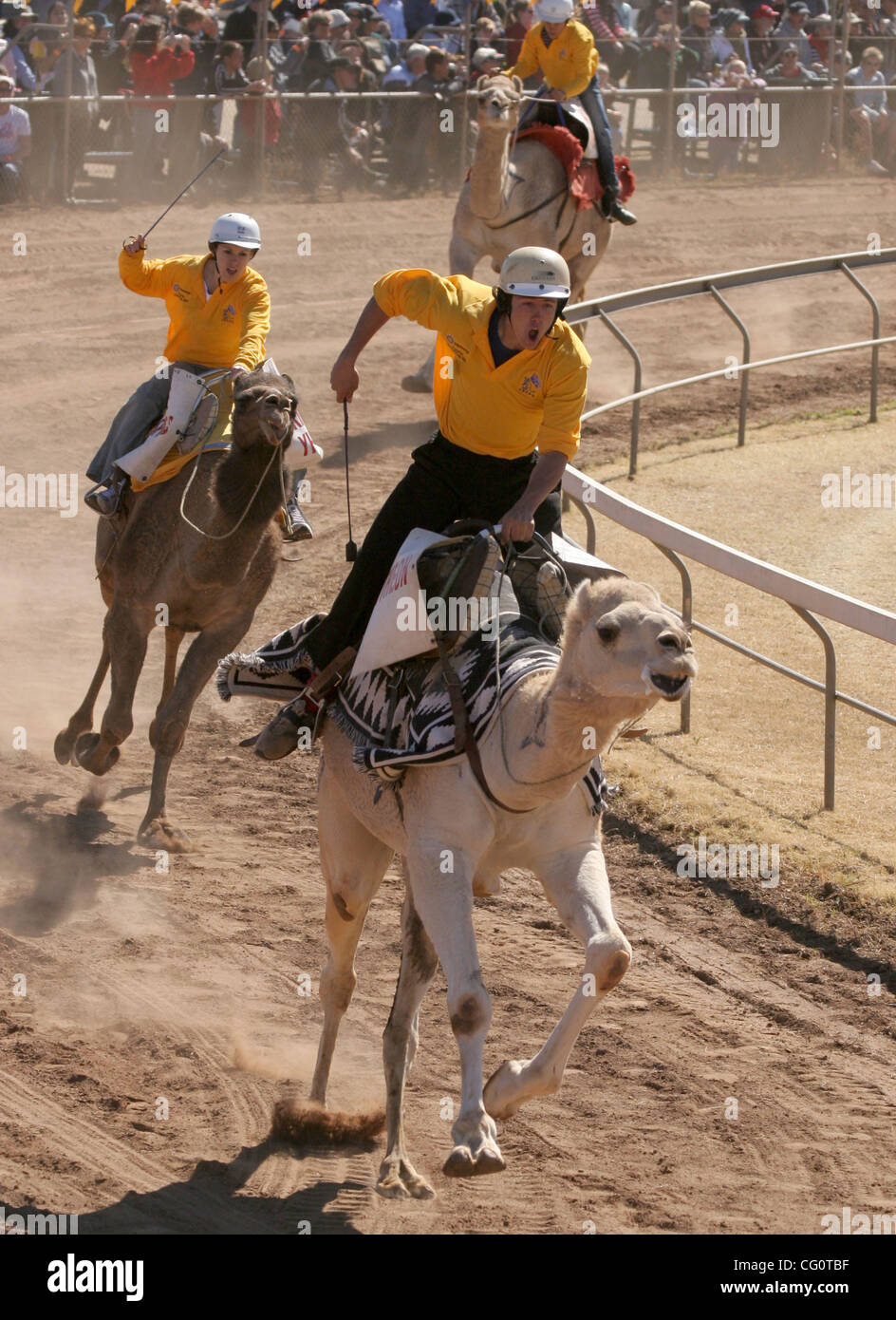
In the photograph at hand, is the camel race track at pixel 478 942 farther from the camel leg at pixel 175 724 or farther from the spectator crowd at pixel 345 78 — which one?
the spectator crowd at pixel 345 78

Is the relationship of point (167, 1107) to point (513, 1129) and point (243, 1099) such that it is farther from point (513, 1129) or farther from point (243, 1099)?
point (513, 1129)

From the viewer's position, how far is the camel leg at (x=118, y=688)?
1023cm

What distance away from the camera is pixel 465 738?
6543mm

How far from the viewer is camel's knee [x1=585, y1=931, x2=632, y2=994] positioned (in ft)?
19.8

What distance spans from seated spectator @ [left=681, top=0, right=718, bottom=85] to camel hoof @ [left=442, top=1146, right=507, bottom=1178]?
891 inches

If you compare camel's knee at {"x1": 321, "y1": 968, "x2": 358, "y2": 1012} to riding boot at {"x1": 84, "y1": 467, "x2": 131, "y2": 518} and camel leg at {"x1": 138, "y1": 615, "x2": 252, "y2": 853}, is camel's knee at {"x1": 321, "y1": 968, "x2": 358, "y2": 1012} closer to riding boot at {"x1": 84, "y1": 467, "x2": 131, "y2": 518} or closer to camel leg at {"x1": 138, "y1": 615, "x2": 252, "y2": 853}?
camel leg at {"x1": 138, "y1": 615, "x2": 252, "y2": 853}

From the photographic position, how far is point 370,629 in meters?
7.23

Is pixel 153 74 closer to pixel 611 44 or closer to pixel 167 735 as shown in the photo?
pixel 611 44

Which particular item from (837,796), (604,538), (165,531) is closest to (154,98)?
(604,538)

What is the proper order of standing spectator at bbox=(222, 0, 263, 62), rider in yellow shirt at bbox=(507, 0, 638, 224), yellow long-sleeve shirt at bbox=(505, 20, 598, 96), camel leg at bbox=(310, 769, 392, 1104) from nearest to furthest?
camel leg at bbox=(310, 769, 392, 1104)
rider in yellow shirt at bbox=(507, 0, 638, 224)
yellow long-sleeve shirt at bbox=(505, 20, 598, 96)
standing spectator at bbox=(222, 0, 263, 62)

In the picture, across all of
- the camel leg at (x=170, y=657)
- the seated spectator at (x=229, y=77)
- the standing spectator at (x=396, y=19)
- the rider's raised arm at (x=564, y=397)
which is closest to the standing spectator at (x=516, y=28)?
the standing spectator at (x=396, y=19)

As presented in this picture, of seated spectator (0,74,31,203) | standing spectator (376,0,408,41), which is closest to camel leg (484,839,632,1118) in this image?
seated spectator (0,74,31,203)

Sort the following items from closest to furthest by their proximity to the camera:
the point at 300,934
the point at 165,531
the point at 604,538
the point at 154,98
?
the point at 300,934 < the point at 165,531 < the point at 604,538 < the point at 154,98

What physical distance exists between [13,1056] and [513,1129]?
6.95 feet
